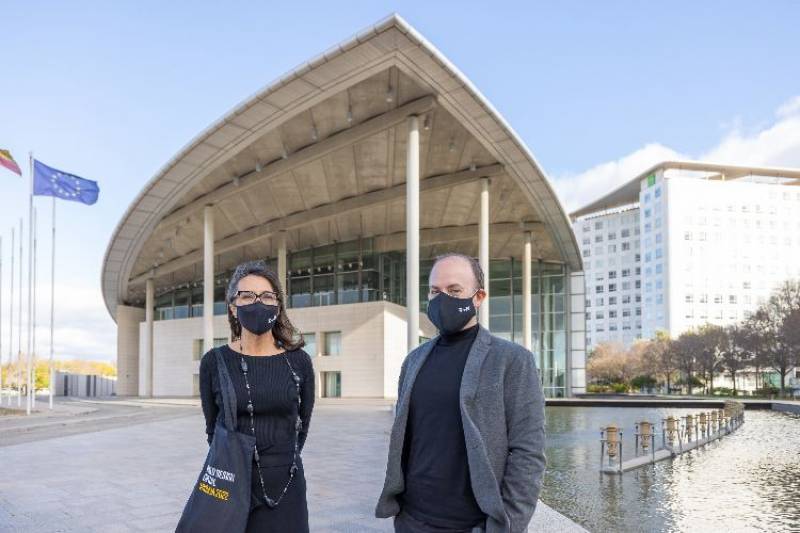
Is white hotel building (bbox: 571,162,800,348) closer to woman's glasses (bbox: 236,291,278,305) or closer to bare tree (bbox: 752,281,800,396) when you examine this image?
bare tree (bbox: 752,281,800,396)

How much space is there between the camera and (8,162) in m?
23.1

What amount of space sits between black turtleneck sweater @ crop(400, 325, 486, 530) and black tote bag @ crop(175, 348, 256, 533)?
693 millimetres

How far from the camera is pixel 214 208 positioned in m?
36.2

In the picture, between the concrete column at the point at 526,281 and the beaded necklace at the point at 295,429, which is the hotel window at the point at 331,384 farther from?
the beaded necklace at the point at 295,429

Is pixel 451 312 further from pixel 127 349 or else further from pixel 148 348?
pixel 127 349

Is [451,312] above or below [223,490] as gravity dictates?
above

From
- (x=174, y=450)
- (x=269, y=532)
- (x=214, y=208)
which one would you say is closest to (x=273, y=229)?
(x=214, y=208)

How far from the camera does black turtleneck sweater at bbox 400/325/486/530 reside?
2789mm

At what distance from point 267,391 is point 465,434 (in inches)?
41.2

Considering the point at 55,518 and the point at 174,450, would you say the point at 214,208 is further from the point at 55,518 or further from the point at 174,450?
the point at 55,518

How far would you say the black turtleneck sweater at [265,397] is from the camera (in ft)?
10.7

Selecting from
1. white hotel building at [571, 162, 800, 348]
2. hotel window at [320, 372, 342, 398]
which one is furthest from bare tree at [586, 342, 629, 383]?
hotel window at [320, 372, 342, 398]

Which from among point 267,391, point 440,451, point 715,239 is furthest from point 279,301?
point 715,239

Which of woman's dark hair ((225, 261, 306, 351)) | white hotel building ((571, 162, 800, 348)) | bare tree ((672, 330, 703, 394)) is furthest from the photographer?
white hotel building ((571, 162, 800, 348))
